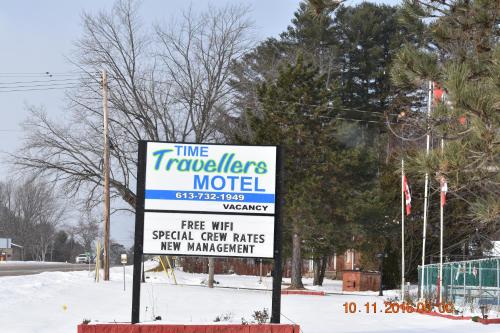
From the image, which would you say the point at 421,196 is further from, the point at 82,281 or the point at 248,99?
the point at 82,281

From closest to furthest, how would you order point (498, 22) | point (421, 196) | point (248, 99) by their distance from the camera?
point (498, 22)
point (421, 196)
point (248, 99)

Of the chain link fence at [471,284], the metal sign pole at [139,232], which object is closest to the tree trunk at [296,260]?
the chain link fence at [471,284]

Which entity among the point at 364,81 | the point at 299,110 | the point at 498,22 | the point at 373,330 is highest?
the point at 364,81

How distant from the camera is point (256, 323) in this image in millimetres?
14195

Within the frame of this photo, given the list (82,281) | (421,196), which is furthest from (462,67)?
(421,196)

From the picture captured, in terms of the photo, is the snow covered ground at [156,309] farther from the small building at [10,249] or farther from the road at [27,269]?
the small building at [10,249]

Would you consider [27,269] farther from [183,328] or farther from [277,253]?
[277,253]

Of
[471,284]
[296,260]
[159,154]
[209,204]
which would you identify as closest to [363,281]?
[296,260]

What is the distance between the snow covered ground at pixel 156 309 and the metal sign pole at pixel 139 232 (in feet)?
6.23

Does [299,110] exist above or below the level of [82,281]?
above

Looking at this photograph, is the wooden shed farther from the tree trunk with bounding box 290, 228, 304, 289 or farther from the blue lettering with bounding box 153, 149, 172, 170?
the blue lettering with bounding box 153, 149, 172, 170

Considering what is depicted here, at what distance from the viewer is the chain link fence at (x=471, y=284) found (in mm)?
24945

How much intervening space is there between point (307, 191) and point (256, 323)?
20149mm

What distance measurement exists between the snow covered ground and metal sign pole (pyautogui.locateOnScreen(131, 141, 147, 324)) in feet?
6.23
